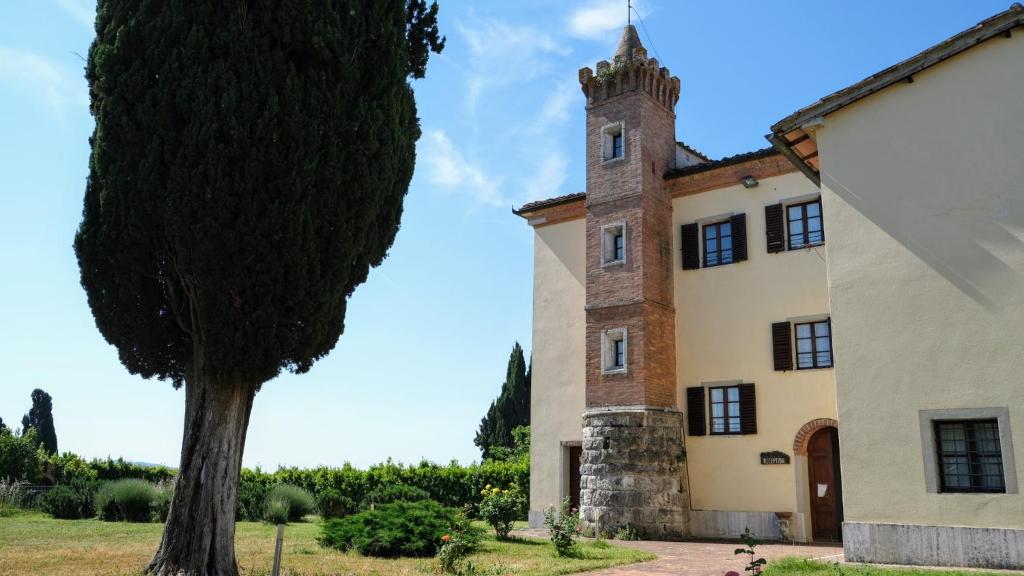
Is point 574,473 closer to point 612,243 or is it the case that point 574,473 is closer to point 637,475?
point 637,475

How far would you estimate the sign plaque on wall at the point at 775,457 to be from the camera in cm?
1698

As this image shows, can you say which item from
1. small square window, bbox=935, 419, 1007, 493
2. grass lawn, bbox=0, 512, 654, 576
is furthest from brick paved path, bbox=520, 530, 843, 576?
small square window, bbox=935, 419, 1007, 493

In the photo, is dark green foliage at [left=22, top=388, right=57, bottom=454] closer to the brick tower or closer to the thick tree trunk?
the brick tower

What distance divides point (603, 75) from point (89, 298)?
45.8 ft

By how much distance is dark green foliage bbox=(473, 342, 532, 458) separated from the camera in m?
40.5

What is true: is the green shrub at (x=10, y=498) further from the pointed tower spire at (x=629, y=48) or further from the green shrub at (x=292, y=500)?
the pointed tower spire at (x=629, y=48)

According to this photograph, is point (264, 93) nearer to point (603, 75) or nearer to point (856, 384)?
point (856, 384)

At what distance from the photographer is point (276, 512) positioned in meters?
20.0

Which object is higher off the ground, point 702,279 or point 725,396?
point 702,279

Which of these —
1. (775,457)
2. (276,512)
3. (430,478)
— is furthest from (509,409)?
(775,457)

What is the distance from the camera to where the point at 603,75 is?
20406 mm

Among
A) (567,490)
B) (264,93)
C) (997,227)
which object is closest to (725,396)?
(567,490)

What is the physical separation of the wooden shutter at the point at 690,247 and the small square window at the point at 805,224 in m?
2.29

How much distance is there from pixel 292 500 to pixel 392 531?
979cm
